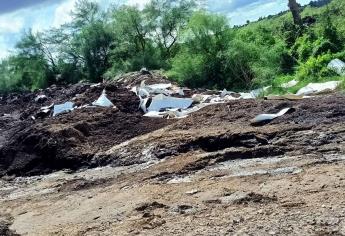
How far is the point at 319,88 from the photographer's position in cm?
1773

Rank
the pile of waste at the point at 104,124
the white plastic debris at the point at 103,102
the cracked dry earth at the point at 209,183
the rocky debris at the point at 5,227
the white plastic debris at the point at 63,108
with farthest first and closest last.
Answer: the white plastic debris at the point at 63,108, the white plastic debris at the point at 103,102, the pile of waste at the point at 104,124, the rocky debris at the point at 5,227, the cracked dry earth at the point at 209,183

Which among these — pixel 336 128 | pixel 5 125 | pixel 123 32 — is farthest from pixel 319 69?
pixel 123 32

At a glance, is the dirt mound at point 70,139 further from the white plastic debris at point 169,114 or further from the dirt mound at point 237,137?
the dirt mound at point 237,137

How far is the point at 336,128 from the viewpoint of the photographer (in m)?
11.3

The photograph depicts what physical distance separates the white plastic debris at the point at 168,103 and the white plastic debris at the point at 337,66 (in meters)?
5.81

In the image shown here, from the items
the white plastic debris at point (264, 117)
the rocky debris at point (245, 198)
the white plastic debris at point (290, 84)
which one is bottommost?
the white plastic debris at point (290, 84)

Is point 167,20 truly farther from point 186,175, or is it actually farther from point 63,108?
point 186,175

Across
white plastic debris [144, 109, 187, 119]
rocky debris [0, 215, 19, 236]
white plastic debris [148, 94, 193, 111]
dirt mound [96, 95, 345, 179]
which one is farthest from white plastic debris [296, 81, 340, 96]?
rocky debris [0, 215, 19, 236]

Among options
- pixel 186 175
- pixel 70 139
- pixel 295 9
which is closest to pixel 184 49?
pixel 295 9

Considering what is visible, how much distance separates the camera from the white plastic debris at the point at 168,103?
58.8 ft

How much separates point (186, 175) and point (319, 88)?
870 cm

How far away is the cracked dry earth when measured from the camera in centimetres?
735

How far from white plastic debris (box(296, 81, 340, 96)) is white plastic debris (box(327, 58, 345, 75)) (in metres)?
2.16

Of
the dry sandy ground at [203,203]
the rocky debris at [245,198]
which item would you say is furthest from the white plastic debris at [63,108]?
the rocky debris at [245,198]
